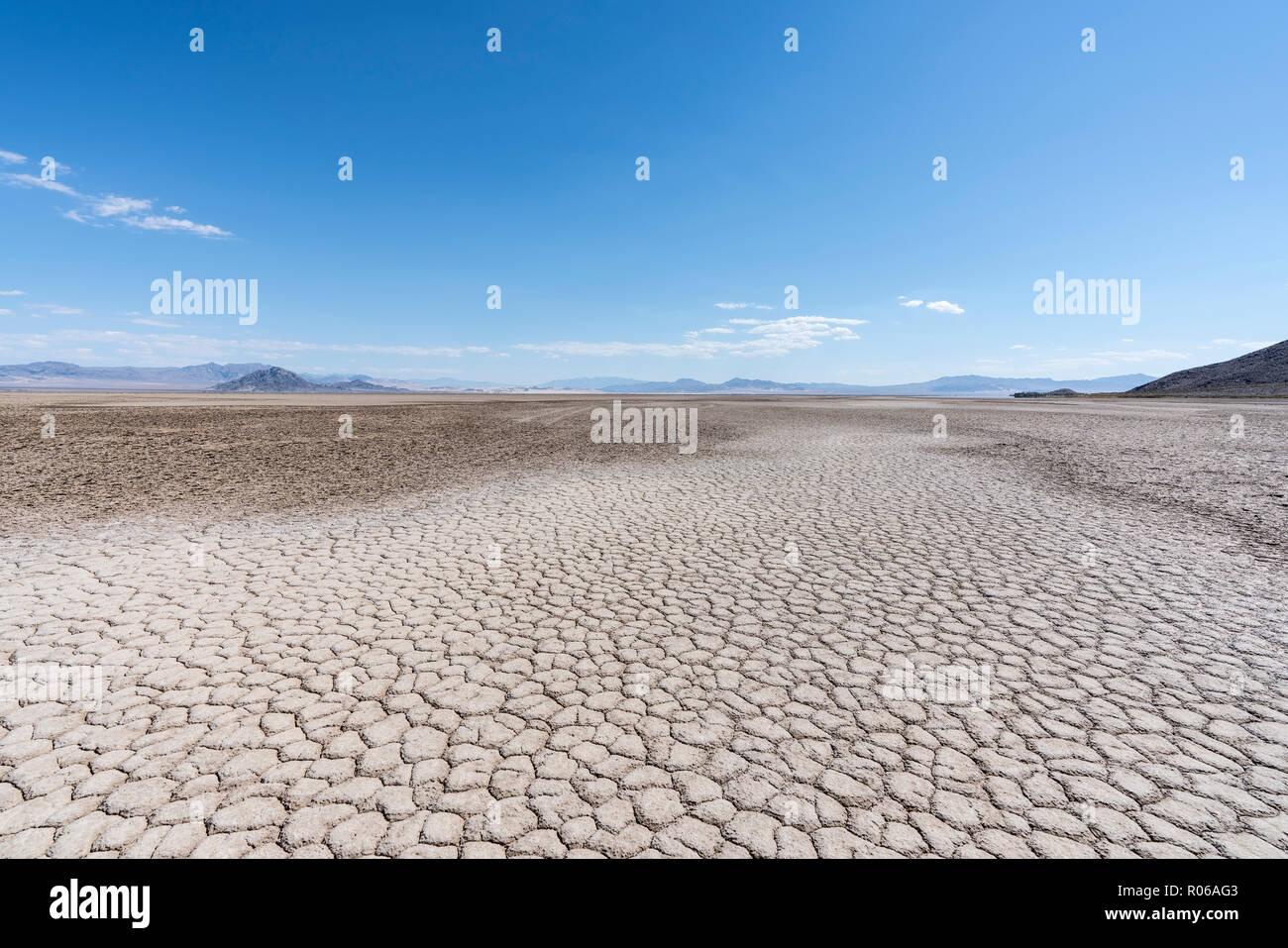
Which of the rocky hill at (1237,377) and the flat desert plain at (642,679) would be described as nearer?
the flat desert plain at (642,679)

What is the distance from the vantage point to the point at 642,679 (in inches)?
162

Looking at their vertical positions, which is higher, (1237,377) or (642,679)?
(1237,377)

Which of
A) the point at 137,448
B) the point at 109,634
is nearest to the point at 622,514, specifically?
the point at 109,634

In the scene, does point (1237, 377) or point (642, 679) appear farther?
point (1237, 377)

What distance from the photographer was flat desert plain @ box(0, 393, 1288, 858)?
274cm

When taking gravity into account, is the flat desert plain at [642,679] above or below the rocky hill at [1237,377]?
below

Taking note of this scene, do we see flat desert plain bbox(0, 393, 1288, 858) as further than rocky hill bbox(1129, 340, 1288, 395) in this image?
No

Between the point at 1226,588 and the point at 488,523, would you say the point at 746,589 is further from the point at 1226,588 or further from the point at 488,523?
the point at 1226,588

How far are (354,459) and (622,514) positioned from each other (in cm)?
932

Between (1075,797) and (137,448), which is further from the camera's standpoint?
(137,448)

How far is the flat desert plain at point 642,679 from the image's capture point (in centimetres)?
274

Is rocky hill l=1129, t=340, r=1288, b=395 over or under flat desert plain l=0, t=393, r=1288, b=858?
over
